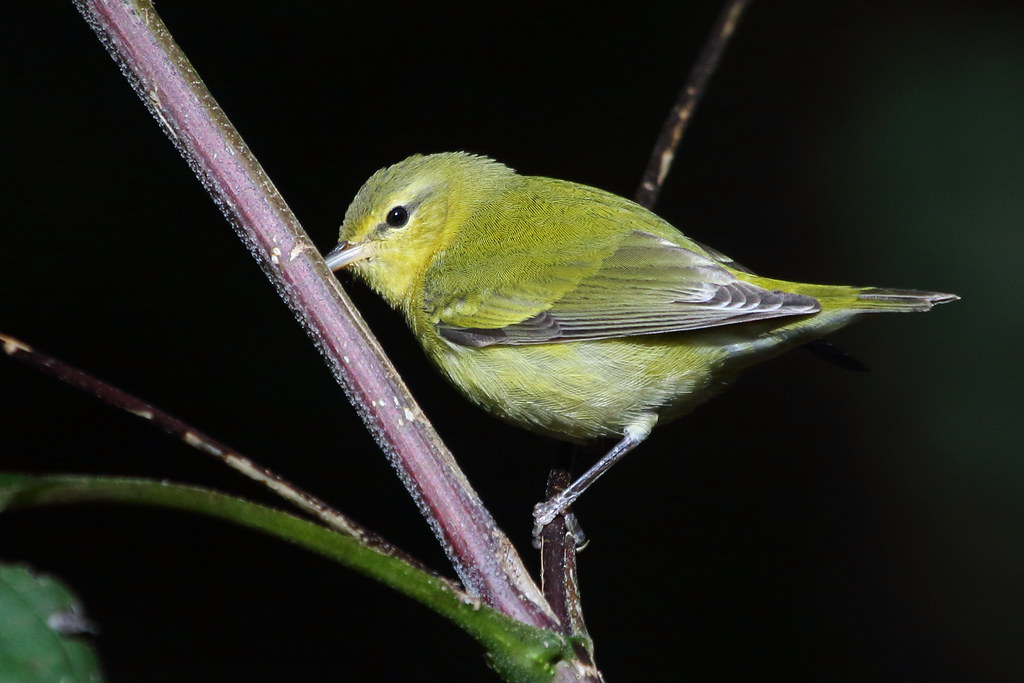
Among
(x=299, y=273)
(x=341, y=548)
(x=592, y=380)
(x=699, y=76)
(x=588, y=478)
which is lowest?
(x=588, y=478)

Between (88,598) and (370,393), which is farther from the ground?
(370,393)

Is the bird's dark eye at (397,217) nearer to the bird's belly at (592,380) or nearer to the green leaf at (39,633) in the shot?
the bird's belly at (592,380)

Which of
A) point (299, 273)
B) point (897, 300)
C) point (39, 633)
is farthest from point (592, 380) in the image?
point (39, 633)

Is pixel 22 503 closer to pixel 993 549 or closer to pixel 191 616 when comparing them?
pixel 191 616

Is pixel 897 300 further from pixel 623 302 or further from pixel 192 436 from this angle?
pixel 192 436

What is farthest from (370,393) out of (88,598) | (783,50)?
(783,50)

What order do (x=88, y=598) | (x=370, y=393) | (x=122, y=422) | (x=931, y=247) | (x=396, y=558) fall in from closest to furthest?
(x=396, y=558) < (x=370, y=393) < (x=88, y=598) < (x=122, y=422) < (x=931, y=247)

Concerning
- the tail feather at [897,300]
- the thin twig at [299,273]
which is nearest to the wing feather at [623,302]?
the tail feather at [897,300]
